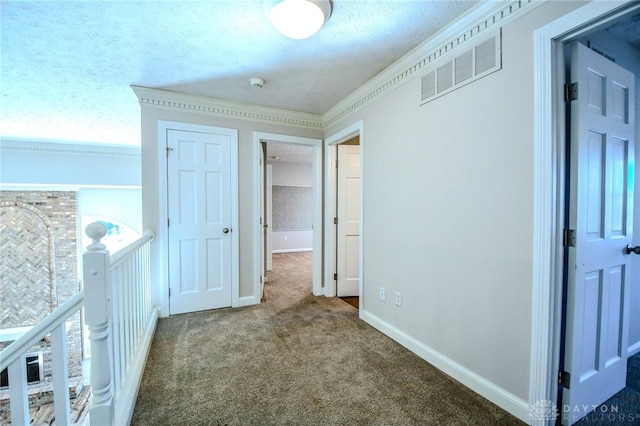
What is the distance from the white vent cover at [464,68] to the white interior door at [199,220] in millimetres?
2173

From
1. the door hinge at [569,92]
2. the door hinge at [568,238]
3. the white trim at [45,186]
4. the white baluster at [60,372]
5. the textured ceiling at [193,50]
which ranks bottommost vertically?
the white baluster at [60,372]

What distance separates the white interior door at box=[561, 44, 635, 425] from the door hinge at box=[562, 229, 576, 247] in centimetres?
2

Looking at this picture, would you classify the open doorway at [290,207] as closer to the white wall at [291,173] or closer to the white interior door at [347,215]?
the white wall at [291,173]

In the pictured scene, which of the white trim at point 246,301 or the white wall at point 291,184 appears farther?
the white wall at point 291,184

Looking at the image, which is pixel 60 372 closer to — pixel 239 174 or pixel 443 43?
pixel 239 174

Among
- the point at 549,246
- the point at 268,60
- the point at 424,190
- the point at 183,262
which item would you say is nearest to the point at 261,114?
the point at 268,60

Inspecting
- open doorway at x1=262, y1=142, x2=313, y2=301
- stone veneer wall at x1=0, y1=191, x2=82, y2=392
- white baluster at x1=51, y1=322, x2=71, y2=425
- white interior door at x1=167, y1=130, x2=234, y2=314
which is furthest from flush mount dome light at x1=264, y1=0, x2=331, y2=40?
stone veneer wall at x1=0, y1=191, x2=82, y2=392

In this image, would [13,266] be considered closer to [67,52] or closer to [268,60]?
[67,52]

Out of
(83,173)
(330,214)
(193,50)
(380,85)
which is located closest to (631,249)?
(380,85)

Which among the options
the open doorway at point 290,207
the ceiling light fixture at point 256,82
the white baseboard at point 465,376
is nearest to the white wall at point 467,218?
the white baseboard at point 465,376

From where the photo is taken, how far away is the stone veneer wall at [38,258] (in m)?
4.89

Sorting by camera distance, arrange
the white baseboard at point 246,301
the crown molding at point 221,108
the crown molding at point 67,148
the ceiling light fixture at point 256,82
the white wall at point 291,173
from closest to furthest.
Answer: the ceiling light fixture at point 256,82 → the crown molding at point 221,108 → the white baseboard at point 246,301 → the crown molding at point 67,148 → the white wall at point 291,173

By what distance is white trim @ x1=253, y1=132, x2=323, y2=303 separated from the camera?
10.6ft

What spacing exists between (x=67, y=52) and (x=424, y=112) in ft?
9.21
